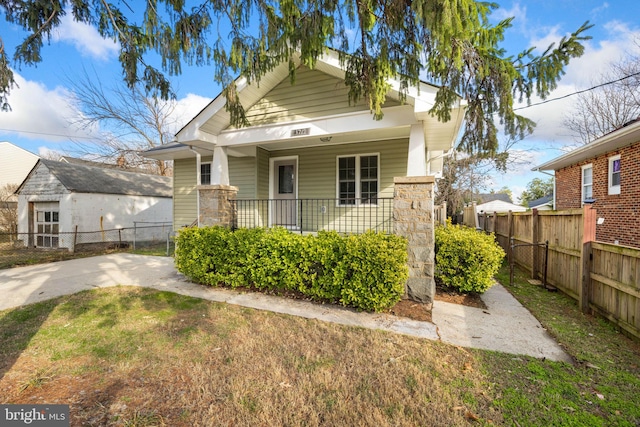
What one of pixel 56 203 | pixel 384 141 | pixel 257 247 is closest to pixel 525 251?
pixel 384 141

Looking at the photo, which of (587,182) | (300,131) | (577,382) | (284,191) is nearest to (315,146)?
(284,191)

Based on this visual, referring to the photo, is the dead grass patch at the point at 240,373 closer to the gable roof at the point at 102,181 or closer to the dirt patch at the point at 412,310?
the dirt patch at the point at 412,310

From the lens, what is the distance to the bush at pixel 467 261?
199 inches

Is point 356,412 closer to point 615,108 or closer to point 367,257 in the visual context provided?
point 367,257

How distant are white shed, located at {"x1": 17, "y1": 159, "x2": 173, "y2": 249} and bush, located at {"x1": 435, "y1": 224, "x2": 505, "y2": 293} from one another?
11.9 meters

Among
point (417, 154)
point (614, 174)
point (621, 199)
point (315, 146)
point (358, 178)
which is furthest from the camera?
point (614, 174)


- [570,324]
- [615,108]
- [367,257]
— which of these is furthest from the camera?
[615,108]

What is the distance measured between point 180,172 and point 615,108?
2474 cm

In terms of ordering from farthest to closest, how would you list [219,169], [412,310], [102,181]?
1. [102,181]
2. [219,169]
3. [412,310]

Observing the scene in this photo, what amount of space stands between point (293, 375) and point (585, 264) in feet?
16.0

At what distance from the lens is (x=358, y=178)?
7520 mm

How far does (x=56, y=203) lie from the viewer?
11.3m

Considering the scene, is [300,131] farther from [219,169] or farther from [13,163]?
[13,163]

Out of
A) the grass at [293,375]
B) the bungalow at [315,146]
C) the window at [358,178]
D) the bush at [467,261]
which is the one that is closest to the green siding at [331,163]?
the bungalow at [315,146]
